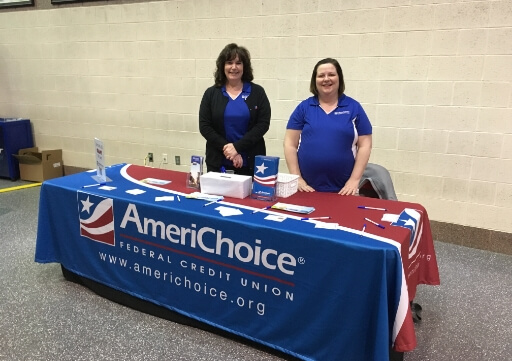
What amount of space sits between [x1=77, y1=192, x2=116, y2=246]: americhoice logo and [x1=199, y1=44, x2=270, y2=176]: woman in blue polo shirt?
83 centimetres

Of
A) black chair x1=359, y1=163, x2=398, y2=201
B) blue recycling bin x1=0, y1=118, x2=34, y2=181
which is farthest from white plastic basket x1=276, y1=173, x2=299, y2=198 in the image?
blue recycling bin x1=0, y1=118, x2=34, y2=181

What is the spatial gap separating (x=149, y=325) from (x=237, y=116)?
4.41 feet

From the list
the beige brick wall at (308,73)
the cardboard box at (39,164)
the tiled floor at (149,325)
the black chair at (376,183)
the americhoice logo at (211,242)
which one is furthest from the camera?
the cardboard box at (39,164)

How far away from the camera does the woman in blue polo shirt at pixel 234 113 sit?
8.80 ft

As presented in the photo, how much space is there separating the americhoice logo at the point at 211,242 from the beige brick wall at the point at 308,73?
6.76 feet

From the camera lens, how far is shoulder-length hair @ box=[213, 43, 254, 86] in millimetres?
2613

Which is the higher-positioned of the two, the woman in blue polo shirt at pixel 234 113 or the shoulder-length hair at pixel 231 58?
the shoulder-length hair at pixel 231 58

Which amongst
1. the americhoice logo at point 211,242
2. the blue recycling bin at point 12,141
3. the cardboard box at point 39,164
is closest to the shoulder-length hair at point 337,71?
the americhoice logo at point 211,242

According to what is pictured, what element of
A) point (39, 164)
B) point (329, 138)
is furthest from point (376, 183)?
point (39, 164)

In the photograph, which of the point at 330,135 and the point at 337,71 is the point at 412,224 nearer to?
the point at 330,135

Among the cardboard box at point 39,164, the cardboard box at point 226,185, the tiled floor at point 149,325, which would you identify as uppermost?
the cardboard box at point 226,185

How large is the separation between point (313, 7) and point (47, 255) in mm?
2719

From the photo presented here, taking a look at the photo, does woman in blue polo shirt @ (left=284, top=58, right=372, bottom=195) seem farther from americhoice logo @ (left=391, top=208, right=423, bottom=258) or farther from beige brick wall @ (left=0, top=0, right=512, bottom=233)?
beige brick wall @ (left=0, top=0, right=512, bottom=233)

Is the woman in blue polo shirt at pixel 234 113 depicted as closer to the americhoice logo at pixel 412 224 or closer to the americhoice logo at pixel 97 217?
the americhoice logo at pixel 97 217
